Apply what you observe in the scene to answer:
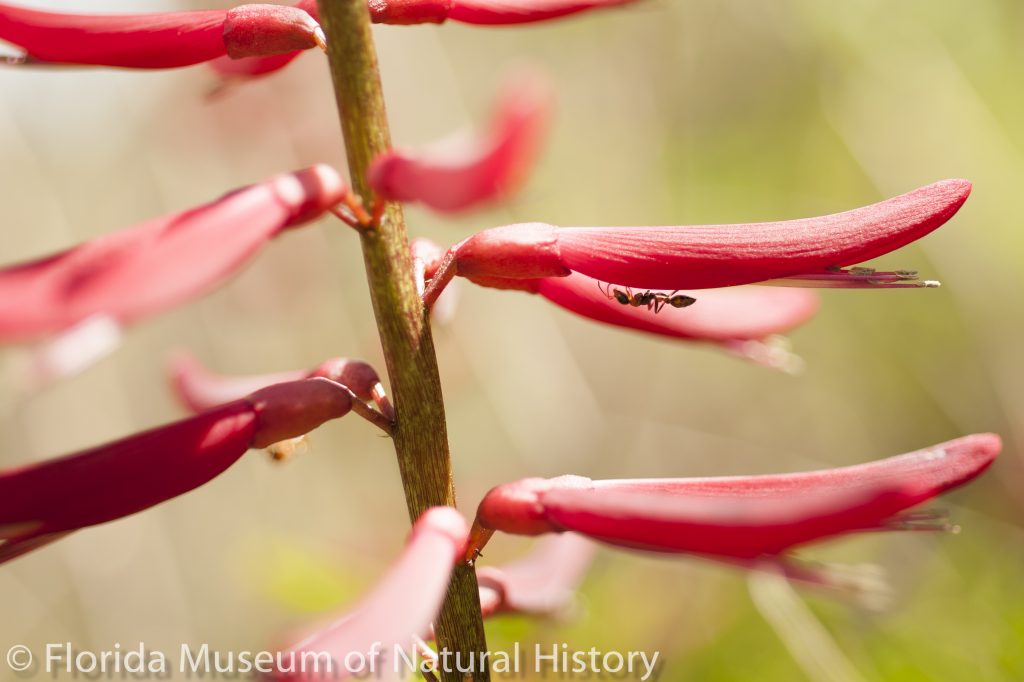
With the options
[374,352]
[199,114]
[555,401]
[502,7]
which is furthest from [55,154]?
[502,7]

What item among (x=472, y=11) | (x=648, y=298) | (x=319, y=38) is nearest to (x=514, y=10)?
(x=472, y=11)

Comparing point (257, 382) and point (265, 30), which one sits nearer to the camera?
point (265, 30)

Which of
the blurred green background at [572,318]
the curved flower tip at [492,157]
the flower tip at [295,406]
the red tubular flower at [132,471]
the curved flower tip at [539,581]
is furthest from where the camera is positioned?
the blurred green background at [572,318]

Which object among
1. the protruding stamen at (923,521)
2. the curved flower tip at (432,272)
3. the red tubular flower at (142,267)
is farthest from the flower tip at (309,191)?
the protruding stamen at (923,521)

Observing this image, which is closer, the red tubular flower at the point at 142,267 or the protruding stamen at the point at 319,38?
the red tubular flower at the point at 142,267

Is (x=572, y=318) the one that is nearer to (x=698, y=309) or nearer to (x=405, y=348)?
(x=698, y=309)

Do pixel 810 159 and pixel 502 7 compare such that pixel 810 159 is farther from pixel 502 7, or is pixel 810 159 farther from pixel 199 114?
pixel 502 7

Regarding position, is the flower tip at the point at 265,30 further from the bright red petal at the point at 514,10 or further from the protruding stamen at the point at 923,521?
the protruding stamen at the point at 923,521
